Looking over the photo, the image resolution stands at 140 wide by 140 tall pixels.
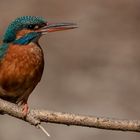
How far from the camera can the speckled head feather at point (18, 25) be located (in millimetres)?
5754

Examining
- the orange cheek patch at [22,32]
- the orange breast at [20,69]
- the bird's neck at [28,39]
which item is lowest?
the orange breast at [20,69]

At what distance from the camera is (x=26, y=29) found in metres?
5.81

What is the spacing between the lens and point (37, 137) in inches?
379

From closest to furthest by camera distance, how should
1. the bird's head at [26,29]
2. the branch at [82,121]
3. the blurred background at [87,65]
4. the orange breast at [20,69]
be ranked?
1. the branch at [82,121]
2. the orange breast at [20,69]
3. the bird's head at [26,29]
4. the blurred background at [87,65]

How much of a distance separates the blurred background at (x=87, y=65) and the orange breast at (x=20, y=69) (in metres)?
3.83

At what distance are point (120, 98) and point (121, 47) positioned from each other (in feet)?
6.21

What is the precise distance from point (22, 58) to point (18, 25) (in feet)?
0.95

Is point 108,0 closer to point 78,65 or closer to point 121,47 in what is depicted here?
point 121,47

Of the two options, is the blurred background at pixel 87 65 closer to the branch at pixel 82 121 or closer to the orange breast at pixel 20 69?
the orange breast at pixel 20 69

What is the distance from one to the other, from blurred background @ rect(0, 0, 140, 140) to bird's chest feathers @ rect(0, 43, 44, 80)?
150 inches

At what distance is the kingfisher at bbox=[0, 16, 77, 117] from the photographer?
5.49 metres

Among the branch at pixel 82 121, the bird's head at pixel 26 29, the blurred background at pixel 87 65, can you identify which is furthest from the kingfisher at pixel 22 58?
the blurred background at pixel 87 65

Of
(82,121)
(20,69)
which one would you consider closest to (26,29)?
(20,69)

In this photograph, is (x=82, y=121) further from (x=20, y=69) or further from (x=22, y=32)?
(x=22, y=32)
